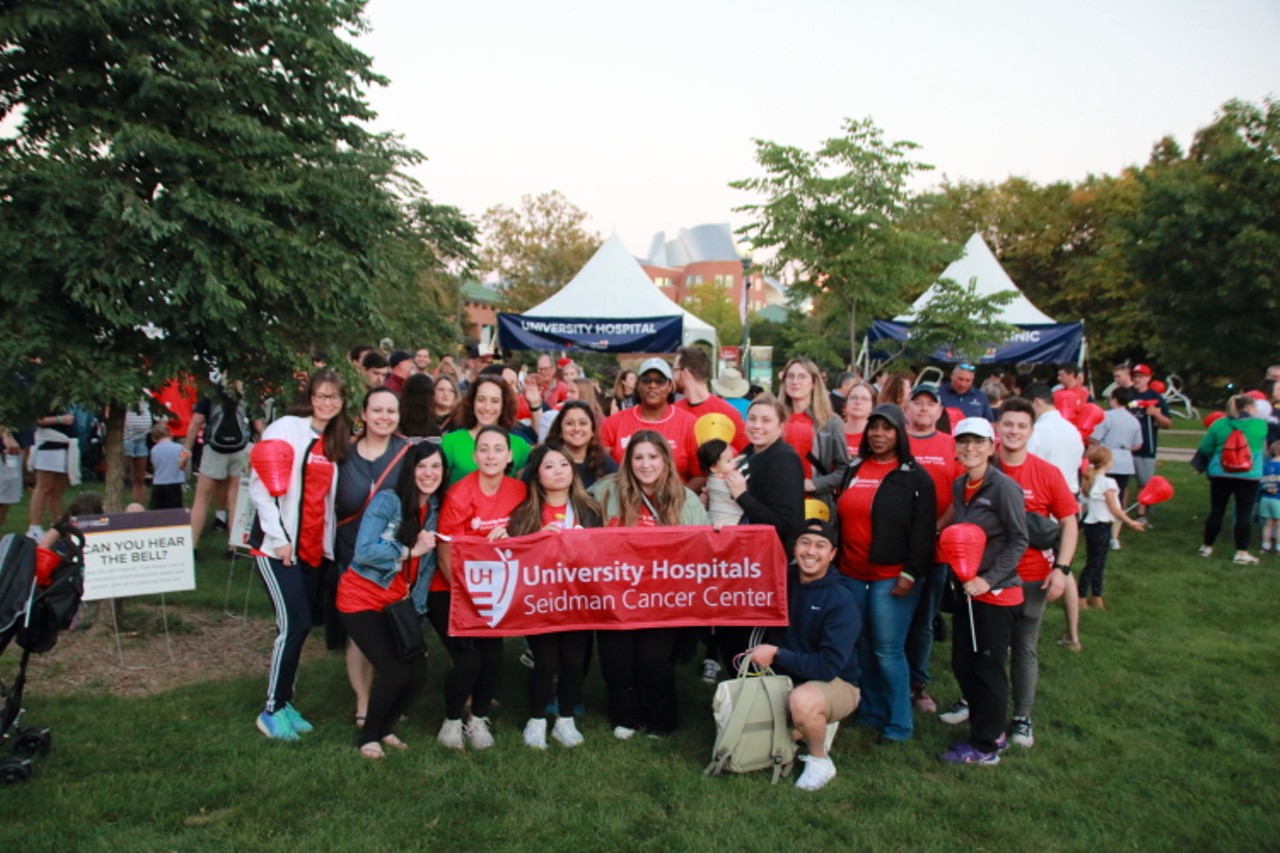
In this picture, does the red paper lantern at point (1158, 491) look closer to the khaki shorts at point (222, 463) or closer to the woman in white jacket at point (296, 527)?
the woman in white jacket at point (296, 527)

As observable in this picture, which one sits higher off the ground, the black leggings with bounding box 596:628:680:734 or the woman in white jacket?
the woman in white jacket

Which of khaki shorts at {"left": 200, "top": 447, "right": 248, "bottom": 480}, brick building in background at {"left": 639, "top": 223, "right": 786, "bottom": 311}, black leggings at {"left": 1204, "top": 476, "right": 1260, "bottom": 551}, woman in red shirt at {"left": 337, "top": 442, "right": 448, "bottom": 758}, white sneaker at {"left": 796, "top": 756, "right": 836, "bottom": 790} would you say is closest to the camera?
white sneaker at {"left": 796, "top": 756, "right": 836, "bottom": 790}

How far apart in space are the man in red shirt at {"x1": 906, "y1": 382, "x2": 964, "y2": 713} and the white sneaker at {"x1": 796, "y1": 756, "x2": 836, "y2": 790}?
4.15ft

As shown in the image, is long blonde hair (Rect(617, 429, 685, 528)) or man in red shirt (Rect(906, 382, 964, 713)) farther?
man in red shirt (Rect(906, 382, 964, 713))

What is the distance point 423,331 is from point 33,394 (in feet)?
70.2

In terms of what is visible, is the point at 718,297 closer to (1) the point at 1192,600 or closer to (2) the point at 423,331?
(2) the point at 423,331

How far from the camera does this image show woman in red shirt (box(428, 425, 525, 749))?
16.0 feet

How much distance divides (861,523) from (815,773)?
1.36 m

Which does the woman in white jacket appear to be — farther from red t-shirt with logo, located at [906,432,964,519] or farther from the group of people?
red t-shirt with logo, located at [906,432,964,519]

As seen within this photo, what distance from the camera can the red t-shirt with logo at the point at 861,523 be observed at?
495 centimetres

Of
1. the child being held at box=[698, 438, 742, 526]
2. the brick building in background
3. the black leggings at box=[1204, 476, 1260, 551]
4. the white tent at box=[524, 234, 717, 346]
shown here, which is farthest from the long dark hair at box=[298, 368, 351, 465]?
the brick building in background

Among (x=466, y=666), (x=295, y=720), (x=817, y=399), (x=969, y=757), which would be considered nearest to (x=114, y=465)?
(x=295, y=720)

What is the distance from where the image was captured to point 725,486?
5191 millimetres

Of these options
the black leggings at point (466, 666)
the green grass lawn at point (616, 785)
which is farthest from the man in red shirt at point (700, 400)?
the black leggings at point (466, 666)
